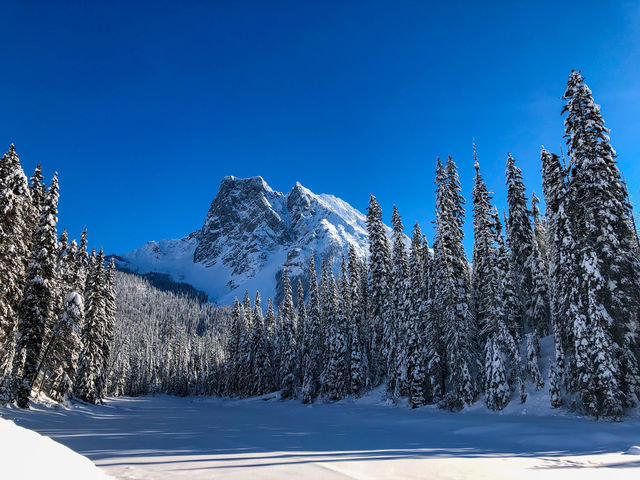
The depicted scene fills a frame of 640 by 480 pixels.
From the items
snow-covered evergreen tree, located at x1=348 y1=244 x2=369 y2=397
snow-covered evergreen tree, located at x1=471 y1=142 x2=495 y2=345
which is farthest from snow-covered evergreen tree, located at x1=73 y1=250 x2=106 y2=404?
snow-covered evergreen tree, located at x1=471 y1=142 x2=495 y2=345

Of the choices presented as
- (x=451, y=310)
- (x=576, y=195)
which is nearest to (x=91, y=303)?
(x=451, y=310)

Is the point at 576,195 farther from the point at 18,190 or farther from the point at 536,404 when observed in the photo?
the point at 18,190

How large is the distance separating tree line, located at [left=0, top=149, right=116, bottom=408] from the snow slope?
23.4m

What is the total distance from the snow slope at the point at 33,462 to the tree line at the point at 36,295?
76.7 ft

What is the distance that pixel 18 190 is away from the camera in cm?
2803

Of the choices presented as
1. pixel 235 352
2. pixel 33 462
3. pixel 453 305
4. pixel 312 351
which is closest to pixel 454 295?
pixel 453 305

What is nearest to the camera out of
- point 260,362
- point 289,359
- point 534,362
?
point 534,362

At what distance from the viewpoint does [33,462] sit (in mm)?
6965

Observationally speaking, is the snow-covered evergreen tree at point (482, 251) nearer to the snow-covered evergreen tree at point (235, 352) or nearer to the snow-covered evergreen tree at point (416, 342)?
the snow-covered evergreen tree at point (416, 342)

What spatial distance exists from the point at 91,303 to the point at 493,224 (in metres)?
42.7

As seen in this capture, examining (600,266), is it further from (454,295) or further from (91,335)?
(91,335)

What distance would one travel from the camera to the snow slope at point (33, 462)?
247 inches

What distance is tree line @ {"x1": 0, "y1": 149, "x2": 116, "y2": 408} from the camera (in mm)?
27344

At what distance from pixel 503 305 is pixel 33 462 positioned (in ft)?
112
